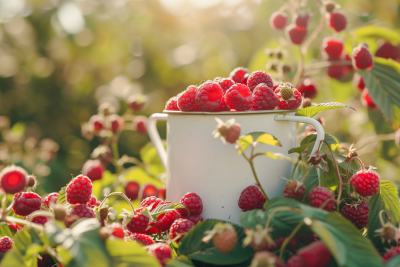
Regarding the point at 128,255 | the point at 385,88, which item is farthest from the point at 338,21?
the point at 128,255

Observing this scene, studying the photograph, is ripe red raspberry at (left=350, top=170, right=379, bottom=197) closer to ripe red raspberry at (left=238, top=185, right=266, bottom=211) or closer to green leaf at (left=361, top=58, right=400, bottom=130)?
ripe red raspberry at (left=238, top=185, right=266, bottom=211)

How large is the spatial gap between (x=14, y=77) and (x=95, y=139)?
821 millimetres

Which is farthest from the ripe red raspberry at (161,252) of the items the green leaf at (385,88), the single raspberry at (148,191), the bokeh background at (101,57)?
the bokeh background at (101,57)

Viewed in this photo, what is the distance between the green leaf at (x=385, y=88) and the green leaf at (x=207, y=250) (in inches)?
21.1

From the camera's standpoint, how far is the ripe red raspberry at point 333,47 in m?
0.95

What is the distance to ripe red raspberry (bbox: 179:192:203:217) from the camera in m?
0.56

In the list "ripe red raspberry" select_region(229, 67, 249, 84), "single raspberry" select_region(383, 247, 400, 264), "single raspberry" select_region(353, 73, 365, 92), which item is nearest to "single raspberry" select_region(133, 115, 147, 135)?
"ripe red raspberry" select_region(229, 67, 249, 84)

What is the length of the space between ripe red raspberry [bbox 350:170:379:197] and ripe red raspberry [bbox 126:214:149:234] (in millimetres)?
323

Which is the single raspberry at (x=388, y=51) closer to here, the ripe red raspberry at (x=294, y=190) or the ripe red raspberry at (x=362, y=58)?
the ripe red raspberry at (x=362, y=58)

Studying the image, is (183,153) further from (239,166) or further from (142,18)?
(142,18)

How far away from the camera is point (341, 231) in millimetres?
391

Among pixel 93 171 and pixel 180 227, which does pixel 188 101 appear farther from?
pixel 93 171

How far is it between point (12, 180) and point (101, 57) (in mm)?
2365

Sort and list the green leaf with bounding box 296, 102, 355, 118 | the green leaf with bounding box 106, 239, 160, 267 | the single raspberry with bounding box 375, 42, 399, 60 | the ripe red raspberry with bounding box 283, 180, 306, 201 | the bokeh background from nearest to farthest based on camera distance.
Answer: the green leaf with bounding box 106, 239, 160, 267
the ripe red raspberry with bounding box 283, 180, 306, 201
the green leaf with bounding box 296, 102, 355, 118
the single raspberry with bounding box 375, 42, 399, 60
the bokeh background
